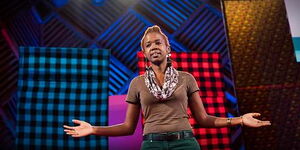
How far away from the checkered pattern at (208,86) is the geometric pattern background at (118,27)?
503 mm

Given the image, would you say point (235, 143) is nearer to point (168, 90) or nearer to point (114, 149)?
point (114, 149)

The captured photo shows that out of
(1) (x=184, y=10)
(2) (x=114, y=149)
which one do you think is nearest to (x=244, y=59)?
(1) (x=184, y=10)

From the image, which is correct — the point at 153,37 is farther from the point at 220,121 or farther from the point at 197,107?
the point at 220,121

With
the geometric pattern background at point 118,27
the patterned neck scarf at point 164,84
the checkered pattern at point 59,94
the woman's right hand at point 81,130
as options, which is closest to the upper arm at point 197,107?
the patterned neck scarf at point 164,84

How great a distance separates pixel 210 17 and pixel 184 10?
43 cm

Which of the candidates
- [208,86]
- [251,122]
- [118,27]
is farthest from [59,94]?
[251,122]

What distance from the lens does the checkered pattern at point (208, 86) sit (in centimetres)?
336

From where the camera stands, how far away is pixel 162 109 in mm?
1573

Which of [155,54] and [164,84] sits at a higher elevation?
[155,54]

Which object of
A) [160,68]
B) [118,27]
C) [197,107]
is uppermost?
[118,27]

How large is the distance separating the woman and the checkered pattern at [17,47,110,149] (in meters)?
1.24

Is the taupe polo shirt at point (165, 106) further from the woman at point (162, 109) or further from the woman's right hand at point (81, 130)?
the woman's right hand at point (81, 130)

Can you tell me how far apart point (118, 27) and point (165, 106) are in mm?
2750

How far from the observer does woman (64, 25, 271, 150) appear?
4.89 ft
